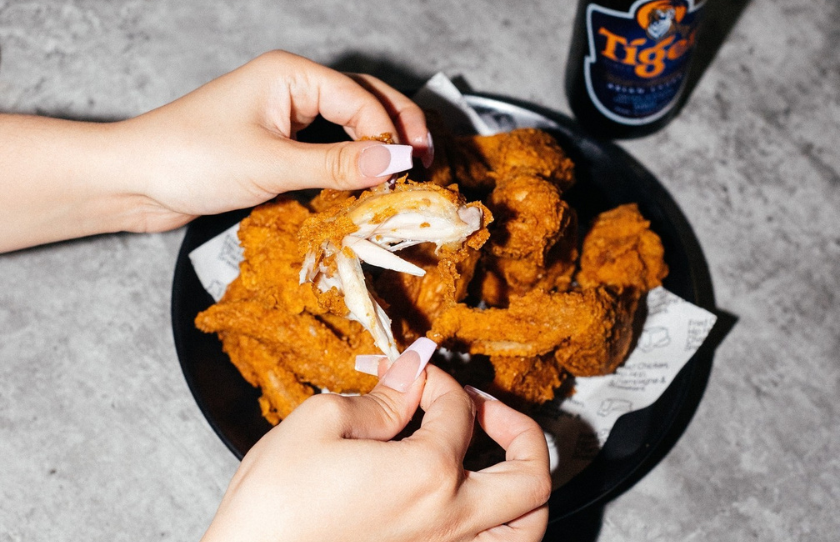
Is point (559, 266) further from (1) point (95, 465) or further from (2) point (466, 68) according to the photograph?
(1) point (95, 465)

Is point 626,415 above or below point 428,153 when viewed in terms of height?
below

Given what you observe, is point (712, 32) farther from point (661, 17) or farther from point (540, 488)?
point (540, 488)

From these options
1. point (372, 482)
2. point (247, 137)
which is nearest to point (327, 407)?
point (372, 482)

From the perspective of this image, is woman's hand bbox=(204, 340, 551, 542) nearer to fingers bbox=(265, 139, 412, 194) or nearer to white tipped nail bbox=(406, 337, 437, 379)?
white tipped nail bbox=(406, 337, 437, 379)

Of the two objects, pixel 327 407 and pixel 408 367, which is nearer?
pixel 327 407

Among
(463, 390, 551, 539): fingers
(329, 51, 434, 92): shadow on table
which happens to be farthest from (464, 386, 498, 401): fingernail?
(329, 51, 434, 92): shadow on table

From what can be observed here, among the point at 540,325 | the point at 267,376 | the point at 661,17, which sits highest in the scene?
the point at 661,17

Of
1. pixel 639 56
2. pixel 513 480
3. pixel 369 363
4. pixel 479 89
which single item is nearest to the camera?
pixel 513 480
